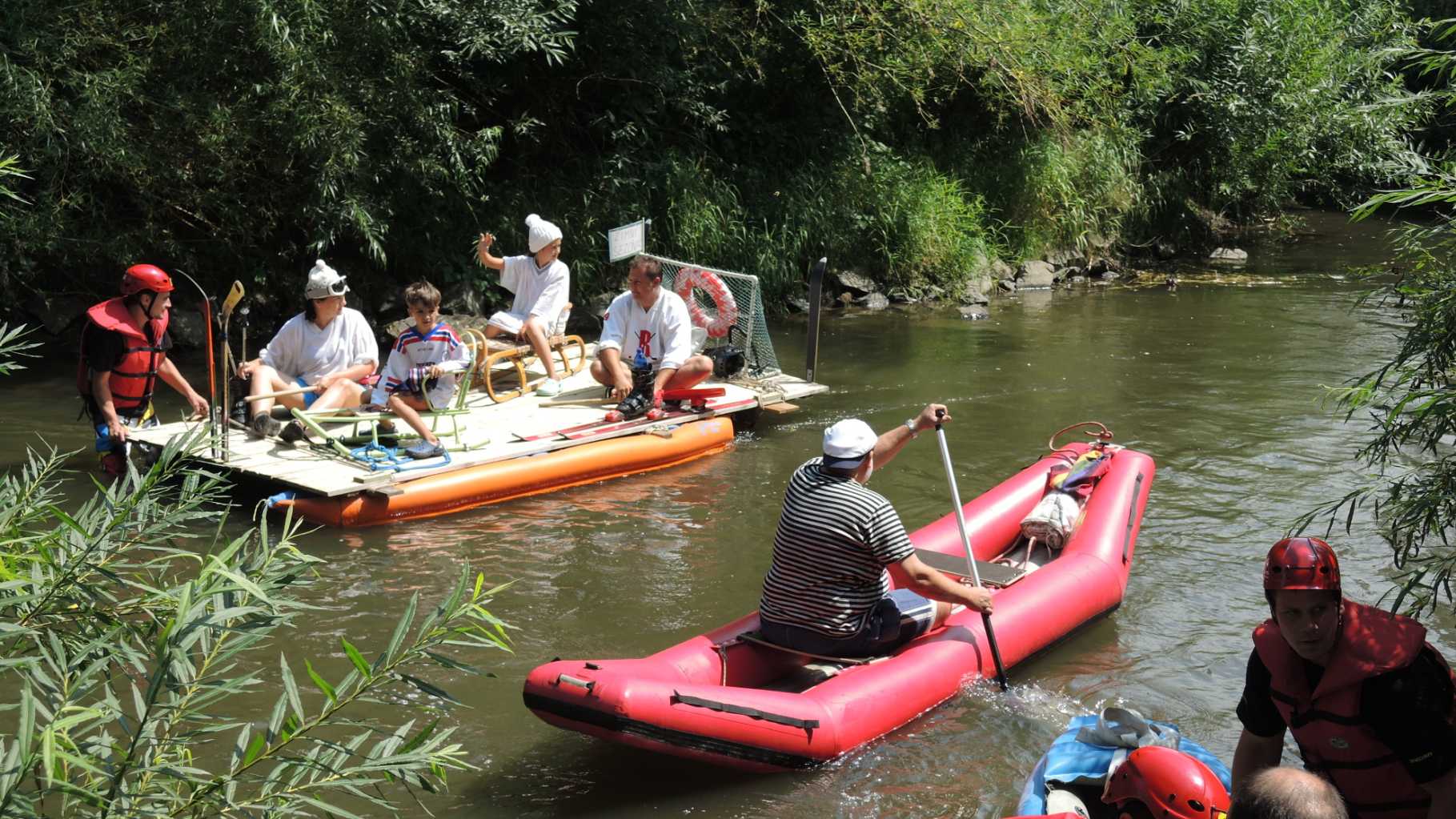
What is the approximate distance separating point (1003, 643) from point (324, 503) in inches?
155

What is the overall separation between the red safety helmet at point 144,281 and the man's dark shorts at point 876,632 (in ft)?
13.6

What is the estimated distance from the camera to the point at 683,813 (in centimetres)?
467

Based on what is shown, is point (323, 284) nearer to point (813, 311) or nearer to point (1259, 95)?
point (813, 311)

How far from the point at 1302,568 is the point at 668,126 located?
1207cm

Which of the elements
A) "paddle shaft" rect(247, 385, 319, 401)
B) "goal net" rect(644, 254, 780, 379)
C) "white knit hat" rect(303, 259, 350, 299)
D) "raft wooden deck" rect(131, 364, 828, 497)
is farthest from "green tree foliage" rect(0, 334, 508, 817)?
"goal net" rect(644, 254, 780, 379)

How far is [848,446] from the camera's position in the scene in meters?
4.99

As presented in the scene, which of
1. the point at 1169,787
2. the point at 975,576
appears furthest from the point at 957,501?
the point at 1169,787

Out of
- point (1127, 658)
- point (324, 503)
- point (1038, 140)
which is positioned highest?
point (1038, 140)

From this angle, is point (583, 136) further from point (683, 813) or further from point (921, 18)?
point (683, 813)

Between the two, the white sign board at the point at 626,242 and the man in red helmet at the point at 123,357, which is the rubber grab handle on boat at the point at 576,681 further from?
the white sign board at the point at 626,242

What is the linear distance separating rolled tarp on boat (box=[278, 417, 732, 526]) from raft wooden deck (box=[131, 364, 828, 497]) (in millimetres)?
65

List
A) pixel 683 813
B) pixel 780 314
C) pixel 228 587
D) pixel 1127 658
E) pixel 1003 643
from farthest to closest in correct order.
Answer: pixel 780 314 < pixel 1127 658 < pixel 1003 643 < pixel 683 813 < pixel 228 587

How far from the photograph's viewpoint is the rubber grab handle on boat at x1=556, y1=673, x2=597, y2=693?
4621mm

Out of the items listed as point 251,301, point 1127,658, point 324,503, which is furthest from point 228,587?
point 251,301
